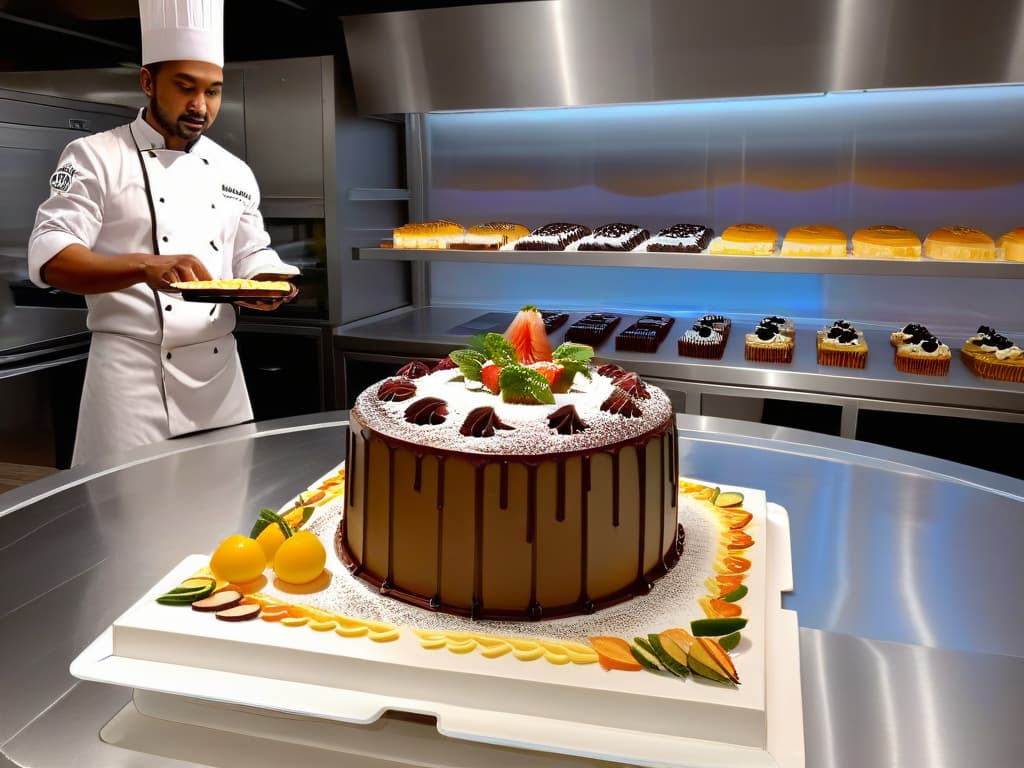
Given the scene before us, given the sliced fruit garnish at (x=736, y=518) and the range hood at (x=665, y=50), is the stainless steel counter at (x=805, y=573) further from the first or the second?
the range hood at (x=665, y=50)

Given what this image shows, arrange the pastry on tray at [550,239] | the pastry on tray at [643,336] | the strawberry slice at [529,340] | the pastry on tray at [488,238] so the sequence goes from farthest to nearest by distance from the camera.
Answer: the pastry on tray at [488,238], the pastry on tray at [550,239], the pastry on tray at [643,336], the strawberry slice at [529,340]

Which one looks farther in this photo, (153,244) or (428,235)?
(428,235)

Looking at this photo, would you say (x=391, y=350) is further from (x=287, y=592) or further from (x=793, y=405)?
(x=287, y=592)

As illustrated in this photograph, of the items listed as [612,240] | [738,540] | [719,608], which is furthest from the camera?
[612,240]

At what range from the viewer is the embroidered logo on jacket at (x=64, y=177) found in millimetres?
2016

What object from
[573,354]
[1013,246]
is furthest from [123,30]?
[1013,246]

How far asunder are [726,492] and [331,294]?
7.54 ft

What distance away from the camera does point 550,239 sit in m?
3.05

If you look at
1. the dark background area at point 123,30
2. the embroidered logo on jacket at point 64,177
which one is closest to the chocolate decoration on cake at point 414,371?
the embroidered logo on jacket at point 64,177

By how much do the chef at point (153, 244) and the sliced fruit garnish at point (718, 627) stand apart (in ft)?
4.25

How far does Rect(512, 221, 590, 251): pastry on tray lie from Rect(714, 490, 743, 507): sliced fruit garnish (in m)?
1.80

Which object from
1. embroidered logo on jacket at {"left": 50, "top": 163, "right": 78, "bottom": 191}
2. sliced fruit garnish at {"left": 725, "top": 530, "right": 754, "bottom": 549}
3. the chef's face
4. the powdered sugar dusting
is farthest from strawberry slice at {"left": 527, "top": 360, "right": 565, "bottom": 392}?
embroidered logo on jacket at {"left": 50, "top": 163, "right": 78, "bottom": 191}

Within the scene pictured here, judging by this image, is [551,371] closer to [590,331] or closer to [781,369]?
[781,369]

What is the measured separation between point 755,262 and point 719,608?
6.49 ft
